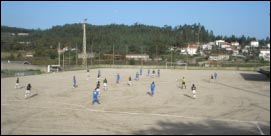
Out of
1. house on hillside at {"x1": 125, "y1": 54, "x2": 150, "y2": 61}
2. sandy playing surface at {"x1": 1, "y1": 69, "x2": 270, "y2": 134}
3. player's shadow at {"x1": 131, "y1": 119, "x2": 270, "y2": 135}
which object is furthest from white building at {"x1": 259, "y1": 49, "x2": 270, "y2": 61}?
player's shadow at {"x1": 131, "y1": 119, "x2": 270, "y2": 135}

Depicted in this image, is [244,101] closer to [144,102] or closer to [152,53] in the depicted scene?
[144,102]

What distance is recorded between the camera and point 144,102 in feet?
78.6

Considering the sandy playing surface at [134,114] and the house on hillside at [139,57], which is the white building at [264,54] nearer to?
the house on hillside at [139,57]

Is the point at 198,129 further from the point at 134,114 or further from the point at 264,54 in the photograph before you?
the point at 264,54

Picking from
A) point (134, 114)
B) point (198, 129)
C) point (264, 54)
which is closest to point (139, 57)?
point (264, 54)

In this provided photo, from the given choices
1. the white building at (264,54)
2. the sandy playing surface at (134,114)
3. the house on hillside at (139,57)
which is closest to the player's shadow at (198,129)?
the sandy playing surface at (134,114)

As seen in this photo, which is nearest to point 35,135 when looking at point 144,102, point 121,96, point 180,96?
point 144,102

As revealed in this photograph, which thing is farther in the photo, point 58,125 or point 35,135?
point 58,125

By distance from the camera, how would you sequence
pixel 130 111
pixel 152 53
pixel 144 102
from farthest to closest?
pixel 152 53, pixel 144 102, pixel 130 111

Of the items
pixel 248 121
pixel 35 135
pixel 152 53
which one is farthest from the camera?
pixel 152 53

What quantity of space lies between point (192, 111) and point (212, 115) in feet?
5.42

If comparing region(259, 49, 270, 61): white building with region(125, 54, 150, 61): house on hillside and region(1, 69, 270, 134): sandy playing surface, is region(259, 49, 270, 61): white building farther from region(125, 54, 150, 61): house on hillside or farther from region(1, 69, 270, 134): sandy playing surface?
region(1, 69, 270, 134): sandy playing surface

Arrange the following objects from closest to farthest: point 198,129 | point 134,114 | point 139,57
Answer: point 198,129 → point 134,114 → point 139,57

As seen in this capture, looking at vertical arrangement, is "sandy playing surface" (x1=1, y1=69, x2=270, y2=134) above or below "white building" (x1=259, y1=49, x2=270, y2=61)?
below
